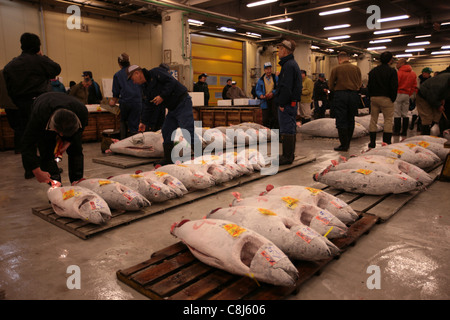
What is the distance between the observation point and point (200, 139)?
20.7ft

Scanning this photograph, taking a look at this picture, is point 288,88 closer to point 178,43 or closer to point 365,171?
point 365,171

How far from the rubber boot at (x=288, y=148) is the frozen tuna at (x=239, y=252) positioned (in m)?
3.48

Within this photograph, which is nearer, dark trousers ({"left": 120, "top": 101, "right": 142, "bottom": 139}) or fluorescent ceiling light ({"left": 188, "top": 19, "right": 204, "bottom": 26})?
dark trousers ({"left": 120, "top": 101, "right": 142, "bottom": 139})

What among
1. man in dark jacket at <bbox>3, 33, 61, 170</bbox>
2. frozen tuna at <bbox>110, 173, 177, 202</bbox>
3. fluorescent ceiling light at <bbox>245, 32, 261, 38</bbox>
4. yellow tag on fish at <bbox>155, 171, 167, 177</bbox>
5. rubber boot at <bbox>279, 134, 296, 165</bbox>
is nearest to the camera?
frozen tuna at <bbox>110, 173, 177, 202</bbox>

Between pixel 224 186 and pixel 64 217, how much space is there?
2.00 meters

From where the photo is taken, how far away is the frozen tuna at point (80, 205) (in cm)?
305

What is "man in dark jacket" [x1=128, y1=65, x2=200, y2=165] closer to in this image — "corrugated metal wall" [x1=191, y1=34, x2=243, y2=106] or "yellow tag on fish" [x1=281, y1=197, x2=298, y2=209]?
"yellow tag on fish" [x1=281, y1=197, x2=298, y2=209]

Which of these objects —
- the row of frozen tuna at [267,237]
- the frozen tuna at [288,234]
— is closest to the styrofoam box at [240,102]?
the row of frozen tuna at [267,237]

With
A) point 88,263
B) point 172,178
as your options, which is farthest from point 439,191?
point 88,263

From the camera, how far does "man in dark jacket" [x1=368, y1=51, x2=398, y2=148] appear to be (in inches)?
259

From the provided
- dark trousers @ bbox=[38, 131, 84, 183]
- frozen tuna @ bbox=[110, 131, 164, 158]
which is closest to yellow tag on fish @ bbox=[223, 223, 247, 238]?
dark trousers @ bbox=[38, 131, 84, 183]

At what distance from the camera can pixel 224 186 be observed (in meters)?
4.47

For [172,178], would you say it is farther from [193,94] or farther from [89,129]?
[193,94]

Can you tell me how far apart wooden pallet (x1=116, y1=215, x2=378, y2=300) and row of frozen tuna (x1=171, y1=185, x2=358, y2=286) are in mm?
85
